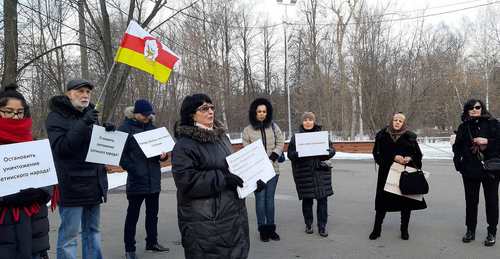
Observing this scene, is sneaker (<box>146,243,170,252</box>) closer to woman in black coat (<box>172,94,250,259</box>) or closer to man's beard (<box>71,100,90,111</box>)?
man's beard (<box>71,100,90,111</box>)

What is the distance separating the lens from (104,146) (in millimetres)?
4336

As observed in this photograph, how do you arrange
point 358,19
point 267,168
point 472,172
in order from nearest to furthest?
point 267,168 < point 472,172 < point 358,19

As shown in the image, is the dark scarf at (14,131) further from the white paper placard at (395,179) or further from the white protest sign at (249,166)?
the white paper placard at (395,179)

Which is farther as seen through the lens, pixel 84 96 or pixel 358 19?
pixel 358 19

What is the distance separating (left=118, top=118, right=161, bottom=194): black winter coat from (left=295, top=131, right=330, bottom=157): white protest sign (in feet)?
6.64

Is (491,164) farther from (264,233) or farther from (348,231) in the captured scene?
(264,233)

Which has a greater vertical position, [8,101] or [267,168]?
[8,101]

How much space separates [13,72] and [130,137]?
7.06 m

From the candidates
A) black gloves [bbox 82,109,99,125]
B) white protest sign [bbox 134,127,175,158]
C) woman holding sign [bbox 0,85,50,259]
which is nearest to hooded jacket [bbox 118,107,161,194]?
white protest sign [bbox 134,127,175,158]

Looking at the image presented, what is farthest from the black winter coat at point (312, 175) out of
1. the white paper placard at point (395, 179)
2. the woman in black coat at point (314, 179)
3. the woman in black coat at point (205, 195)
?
the woman in black coat at point (205, 195)

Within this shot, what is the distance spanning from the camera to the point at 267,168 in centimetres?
377

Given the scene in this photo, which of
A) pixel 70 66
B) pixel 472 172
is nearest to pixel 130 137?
pixel 472 172

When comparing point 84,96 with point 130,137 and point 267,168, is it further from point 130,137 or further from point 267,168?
point 267,168

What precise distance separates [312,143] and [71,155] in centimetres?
334
